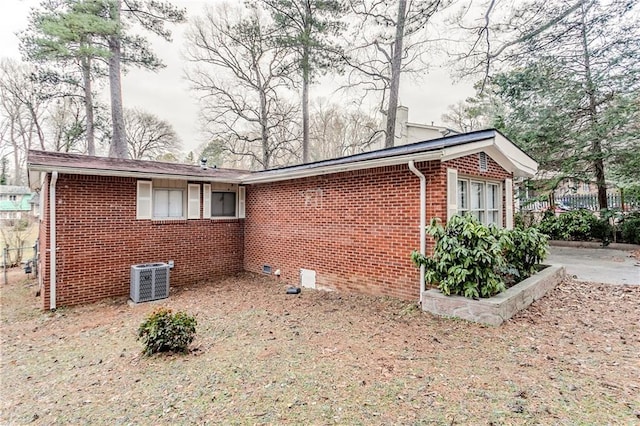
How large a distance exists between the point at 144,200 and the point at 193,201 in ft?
3.90

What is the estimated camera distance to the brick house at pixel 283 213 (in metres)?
5.82

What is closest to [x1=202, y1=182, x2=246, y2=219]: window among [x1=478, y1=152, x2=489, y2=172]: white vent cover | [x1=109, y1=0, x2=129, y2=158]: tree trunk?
[x1=478, y1=152, x2=489, y2=172]: white vent cover

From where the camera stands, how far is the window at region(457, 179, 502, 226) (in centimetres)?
627

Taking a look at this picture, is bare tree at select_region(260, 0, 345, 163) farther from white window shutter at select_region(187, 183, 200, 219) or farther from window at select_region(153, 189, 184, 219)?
window at select_region(153, 189, 184, 219)

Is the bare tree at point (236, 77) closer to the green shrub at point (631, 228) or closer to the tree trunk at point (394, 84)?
the tree trunk at point (394, 84)

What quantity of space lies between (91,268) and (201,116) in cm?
1270

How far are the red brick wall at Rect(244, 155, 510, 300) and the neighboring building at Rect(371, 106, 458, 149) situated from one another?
28.3ft

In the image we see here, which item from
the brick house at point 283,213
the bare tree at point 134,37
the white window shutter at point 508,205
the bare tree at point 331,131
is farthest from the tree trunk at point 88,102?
the white window shutter at point 508,205

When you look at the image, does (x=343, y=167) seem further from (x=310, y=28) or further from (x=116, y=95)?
(x=116, y=95)

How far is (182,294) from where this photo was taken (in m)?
7.46

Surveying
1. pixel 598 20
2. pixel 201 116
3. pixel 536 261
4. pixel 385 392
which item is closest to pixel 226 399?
pixel 385 392

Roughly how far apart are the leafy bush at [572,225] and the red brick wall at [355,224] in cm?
844

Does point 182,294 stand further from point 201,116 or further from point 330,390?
point 201,116

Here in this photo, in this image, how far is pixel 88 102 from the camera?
51.5 ft
